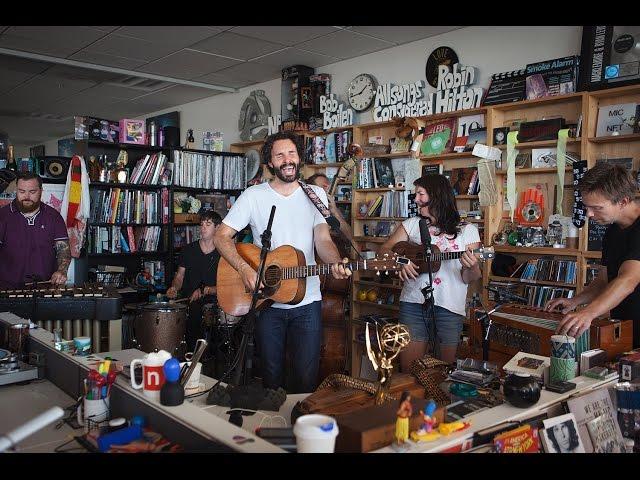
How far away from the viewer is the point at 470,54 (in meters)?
4.87

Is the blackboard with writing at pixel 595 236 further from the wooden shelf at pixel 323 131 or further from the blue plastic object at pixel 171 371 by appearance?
the blue plastic object at pixel 171 371

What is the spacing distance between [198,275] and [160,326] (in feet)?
3.22

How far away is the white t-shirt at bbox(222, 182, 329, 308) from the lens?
Answer: 2.96 meters

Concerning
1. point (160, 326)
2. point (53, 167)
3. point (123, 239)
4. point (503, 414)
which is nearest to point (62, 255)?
point (160, 326)

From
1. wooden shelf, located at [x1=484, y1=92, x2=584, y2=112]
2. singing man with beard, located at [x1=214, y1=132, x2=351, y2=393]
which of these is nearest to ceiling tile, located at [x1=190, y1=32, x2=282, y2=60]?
wooden shelf, located at [x1=484, y1=92, x2=584, y2=112]

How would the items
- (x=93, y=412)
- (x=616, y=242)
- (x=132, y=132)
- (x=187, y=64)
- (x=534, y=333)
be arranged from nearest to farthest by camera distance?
(x=93, y=412) → (x=534, y=333) → (x=616, y=242) → (x=132, y=132) → (x=187, y=64)

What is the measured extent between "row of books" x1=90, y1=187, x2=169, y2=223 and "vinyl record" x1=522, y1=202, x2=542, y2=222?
3.72m

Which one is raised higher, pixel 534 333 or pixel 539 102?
pixel 539 102

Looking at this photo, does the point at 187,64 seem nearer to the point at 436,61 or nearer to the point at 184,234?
the point at 184,234

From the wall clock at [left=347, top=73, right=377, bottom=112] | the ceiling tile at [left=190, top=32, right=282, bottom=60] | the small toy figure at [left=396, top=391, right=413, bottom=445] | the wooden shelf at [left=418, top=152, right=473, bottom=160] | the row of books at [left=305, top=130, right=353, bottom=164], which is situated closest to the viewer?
the small toy figure at [left=396, top=391, right=413, bottom=445]

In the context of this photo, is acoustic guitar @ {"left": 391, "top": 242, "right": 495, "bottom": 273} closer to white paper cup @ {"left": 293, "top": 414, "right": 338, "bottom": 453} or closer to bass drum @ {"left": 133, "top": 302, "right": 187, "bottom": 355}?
bass drum @ {"left": 133, "top": 302, "right": 187, "bottom": 355}

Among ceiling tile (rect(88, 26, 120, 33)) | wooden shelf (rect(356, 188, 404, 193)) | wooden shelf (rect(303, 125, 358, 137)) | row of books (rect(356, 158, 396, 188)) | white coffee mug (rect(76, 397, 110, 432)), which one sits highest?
ceiling tile (rect(88, 26, 120, 33))
